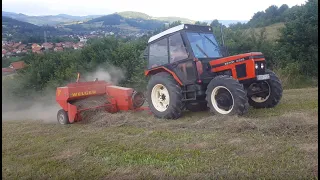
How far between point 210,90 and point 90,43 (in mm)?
18846

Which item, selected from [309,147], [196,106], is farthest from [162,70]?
[309,147]

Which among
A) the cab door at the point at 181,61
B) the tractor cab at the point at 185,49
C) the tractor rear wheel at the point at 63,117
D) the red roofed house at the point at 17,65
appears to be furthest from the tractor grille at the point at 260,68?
the red roofed house at the point at 17,65

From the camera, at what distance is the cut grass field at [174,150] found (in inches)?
157

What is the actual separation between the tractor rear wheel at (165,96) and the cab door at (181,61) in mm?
258

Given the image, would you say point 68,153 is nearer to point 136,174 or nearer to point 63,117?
point 136,174

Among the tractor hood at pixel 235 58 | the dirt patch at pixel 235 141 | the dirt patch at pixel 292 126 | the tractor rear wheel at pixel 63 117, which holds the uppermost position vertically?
the tractor hood at pixel 235 58

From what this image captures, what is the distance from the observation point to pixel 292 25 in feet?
58.5

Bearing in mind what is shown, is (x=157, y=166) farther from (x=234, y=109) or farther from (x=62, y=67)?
(x=62, y=67)

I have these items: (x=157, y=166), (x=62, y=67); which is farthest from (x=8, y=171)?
(x=62, y=67)

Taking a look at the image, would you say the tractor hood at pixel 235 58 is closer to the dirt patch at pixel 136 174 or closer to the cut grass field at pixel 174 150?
the cut grass field at pixel 174 150

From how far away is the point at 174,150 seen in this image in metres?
4.91

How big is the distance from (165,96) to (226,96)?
5.93ft

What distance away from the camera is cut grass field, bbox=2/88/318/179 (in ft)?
13.1

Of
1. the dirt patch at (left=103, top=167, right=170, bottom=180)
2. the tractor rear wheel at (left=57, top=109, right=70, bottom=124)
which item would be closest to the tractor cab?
the tractor rear wheel at (left=57, top=109, right=70, bottom=124)
